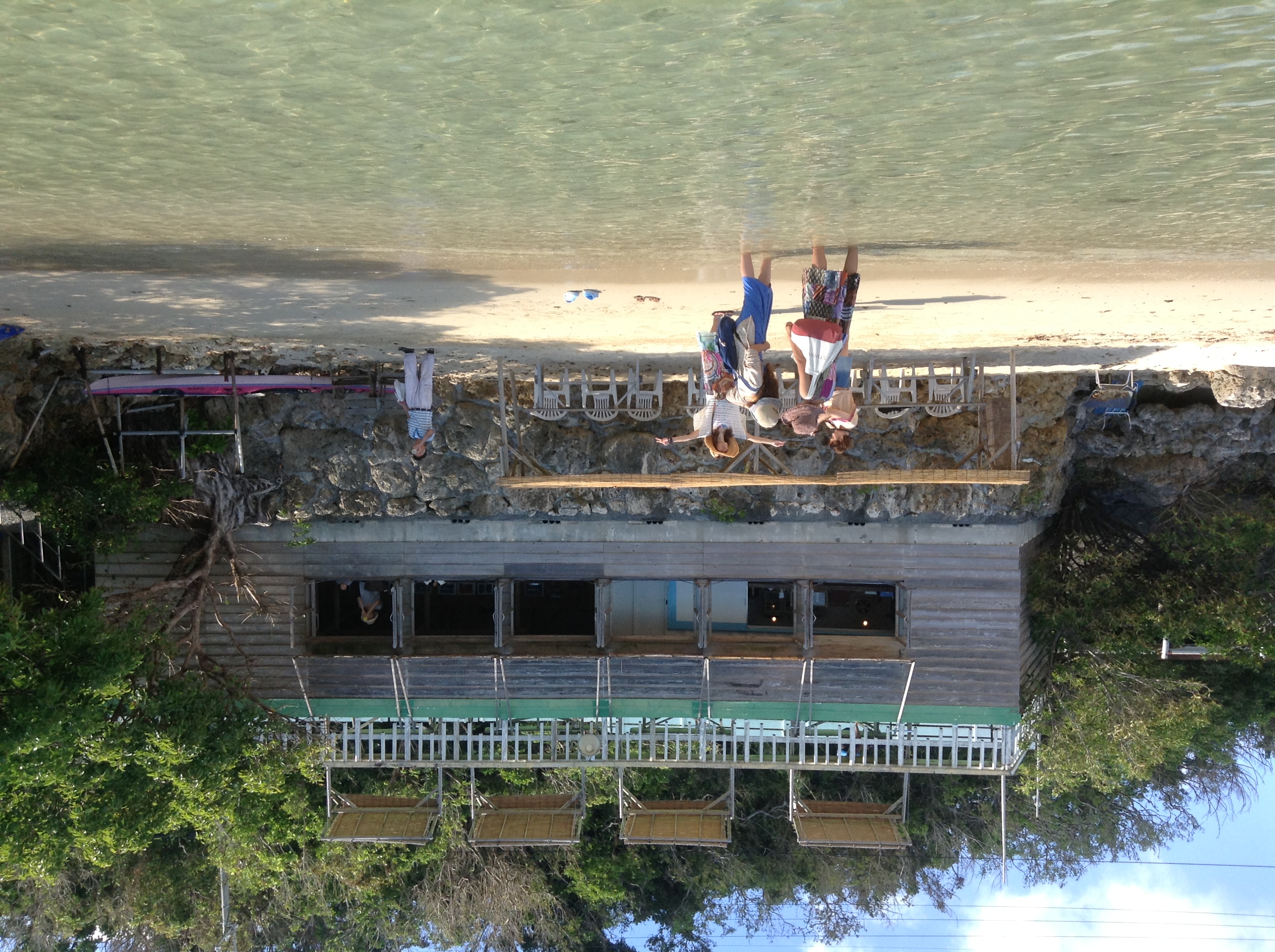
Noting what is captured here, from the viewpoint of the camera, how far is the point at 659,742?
49.0 ft

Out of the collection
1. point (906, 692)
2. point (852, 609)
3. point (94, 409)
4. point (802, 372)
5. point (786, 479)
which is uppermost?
point (802, 372)

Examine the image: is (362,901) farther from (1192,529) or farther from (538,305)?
(1192,529)

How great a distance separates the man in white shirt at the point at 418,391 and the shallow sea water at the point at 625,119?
3.71 meters

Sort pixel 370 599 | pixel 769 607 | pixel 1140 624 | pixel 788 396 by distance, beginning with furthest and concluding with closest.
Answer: pixel 769 607
pixel 370 599
pixel 1140 624
pixel 788 396

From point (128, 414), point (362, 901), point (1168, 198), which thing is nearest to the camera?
point (1168, 198)

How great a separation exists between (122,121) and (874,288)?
308 inches

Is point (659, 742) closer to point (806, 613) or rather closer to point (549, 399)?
point (806, 613)

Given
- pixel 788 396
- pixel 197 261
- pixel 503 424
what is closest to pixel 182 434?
pixel 197 261

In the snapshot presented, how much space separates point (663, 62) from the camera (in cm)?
491

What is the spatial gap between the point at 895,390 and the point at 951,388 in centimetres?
80

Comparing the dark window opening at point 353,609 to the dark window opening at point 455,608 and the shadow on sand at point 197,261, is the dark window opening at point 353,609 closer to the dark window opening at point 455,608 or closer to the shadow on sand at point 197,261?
the dark window opening at point 455,608

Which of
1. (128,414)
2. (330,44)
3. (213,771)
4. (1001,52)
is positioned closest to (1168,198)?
(1001,52)

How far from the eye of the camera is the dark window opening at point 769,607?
1617 centimetres

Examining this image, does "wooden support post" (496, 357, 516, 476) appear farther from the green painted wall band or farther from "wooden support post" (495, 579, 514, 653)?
the green painted wall band
